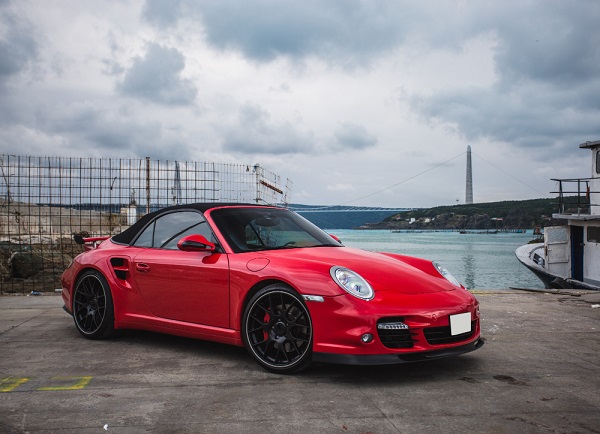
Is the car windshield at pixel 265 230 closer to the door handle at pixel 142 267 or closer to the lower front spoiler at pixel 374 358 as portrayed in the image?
the door handle at pixel 142 267

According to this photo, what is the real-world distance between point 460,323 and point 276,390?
1403mm

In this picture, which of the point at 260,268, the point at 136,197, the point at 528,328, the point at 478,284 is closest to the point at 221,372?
the point at 260,268

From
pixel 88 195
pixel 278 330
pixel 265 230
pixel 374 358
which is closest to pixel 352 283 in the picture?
pixel 374 358

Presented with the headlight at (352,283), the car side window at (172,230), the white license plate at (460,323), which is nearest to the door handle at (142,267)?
the car side window at (172,230)

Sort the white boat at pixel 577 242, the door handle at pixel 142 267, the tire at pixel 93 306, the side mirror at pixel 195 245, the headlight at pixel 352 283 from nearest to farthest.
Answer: the headlight at pixel 352 283 → the side mirror at pixel 195 245 → the door handle at pixel 142 267 → the tire at pixel 93 306 → the white boat at pixel 577 242

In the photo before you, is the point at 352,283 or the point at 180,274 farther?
the point at 180,274

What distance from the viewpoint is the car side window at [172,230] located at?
5.15m

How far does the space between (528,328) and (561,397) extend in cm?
278

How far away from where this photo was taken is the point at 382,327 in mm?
3951

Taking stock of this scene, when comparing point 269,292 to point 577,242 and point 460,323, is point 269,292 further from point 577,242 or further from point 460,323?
point 577,242

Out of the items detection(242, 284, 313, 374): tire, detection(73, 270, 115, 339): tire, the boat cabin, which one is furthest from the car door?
the boat cabin

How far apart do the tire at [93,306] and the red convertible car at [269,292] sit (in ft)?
0.04

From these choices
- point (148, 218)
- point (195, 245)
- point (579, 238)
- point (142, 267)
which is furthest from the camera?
point (579, 238)

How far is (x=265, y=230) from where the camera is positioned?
5.11 metres
